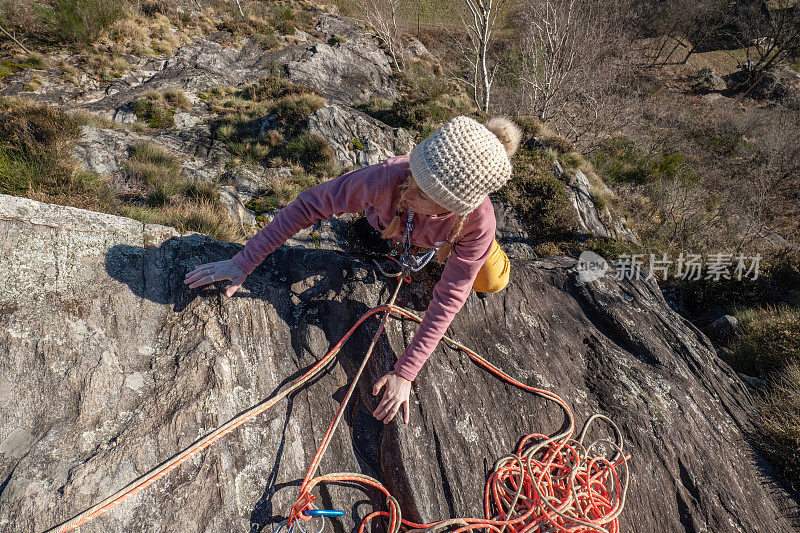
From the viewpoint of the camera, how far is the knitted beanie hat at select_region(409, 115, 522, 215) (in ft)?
5.06

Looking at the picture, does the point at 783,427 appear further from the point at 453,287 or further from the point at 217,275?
the point at 217,275

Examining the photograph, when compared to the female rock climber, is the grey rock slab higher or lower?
lower

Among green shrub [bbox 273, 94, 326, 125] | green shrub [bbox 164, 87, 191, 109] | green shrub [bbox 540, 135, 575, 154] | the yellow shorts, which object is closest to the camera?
the yellow shorts

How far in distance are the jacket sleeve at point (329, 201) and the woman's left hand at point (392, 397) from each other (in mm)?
1125

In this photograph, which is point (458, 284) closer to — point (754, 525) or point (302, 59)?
point (754, 525)

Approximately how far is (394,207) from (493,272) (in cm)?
96

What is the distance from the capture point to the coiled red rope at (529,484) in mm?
1773

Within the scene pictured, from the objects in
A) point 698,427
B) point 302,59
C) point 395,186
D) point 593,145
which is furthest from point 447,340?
point 302,59

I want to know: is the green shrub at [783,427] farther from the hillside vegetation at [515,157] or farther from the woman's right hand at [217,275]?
the woman's right hand at [217,275]

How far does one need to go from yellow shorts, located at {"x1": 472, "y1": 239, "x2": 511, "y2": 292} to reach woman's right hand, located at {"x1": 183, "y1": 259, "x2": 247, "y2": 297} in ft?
5.77

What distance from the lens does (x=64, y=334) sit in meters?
1.92

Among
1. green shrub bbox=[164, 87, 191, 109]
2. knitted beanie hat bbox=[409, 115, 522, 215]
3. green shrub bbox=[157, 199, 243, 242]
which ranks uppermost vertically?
knitted beanie hat bbox=[409, 115, 522, 215]

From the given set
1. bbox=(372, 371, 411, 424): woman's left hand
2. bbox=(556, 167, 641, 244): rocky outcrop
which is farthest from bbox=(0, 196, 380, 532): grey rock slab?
bbox=(556, 167, 641, 244): rocky outcrop

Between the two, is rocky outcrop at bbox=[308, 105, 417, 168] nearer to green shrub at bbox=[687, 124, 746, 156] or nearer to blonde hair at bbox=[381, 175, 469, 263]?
blonde hair at bbox=[381, 175, 469, 263]
